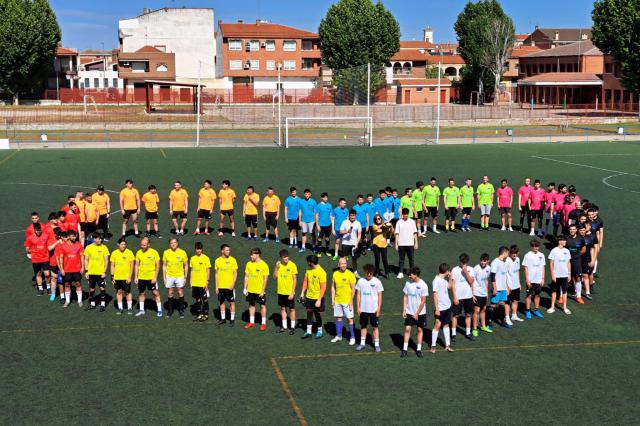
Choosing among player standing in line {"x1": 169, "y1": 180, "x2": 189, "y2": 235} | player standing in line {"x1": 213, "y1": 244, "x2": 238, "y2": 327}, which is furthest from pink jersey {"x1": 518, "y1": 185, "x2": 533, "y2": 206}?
player standing in line {"x1": 213, "y1": 244, "x2": 238, "y2": 327}

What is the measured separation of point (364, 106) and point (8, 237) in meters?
58.5

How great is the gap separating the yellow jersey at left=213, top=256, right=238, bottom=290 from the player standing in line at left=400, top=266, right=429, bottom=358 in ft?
12.3

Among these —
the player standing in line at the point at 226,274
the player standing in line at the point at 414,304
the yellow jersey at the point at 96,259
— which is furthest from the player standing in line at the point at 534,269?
the yellow jersey at the point at 96,259

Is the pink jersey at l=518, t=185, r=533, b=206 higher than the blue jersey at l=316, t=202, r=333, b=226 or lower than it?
higher

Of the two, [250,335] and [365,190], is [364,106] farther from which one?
[250,335]

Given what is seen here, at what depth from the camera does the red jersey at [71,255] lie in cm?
1686

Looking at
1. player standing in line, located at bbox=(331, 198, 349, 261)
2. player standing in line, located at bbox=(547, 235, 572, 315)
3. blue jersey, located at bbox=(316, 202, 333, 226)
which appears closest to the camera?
player standing in line, located at bbox=(547, 235, 572, 315)

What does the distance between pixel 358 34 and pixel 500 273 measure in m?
80.0

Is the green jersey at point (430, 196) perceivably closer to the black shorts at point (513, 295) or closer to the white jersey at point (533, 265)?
the white jersey at point (533, 265)

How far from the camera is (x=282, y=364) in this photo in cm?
1360

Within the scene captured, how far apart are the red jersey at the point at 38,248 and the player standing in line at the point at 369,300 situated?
823 centimetres

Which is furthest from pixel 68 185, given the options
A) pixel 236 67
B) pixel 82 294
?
pixel 236 67

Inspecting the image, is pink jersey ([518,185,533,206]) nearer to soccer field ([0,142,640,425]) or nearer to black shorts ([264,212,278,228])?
soccer field ([0,142,640,425])

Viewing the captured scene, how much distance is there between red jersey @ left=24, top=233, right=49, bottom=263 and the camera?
58.4 ft
